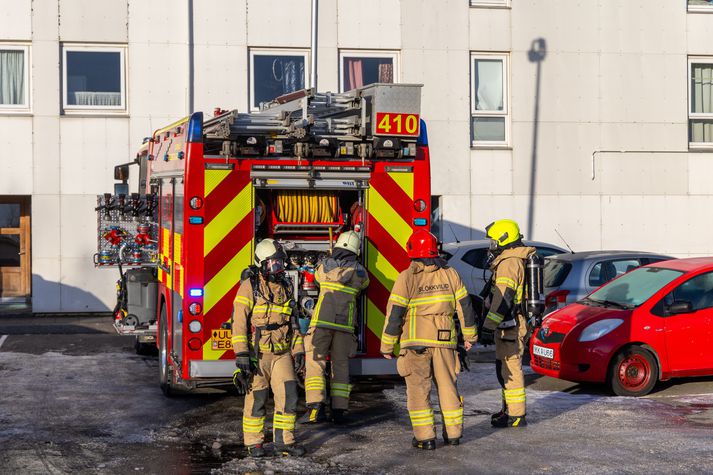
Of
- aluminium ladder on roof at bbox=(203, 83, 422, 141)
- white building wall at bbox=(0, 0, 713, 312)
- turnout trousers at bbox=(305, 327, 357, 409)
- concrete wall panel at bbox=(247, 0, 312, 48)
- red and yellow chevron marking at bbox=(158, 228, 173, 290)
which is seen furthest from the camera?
concrete wall panel at bbox=(247, 0, 312, 48)

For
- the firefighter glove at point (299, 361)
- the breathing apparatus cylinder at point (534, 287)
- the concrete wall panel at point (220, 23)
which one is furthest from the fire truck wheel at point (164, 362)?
the concrete wall panel at point (220, 23)

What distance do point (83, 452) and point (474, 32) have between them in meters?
13.6

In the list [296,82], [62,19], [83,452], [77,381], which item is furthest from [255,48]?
[83,452]

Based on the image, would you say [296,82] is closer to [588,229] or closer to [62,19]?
[62,19]

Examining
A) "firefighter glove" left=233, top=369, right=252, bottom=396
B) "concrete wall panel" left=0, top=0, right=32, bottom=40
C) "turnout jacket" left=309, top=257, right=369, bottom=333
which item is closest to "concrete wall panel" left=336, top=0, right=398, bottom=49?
"concrete wall panel" left=0, top=0, right=32, bottom=40

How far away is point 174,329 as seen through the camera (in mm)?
10430

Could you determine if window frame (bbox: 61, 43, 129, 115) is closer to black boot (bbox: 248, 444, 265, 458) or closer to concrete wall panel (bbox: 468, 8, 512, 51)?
concrete wall panel (bbox: 468, 8, 512, 51)

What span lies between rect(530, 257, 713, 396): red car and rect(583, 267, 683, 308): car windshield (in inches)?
1.8

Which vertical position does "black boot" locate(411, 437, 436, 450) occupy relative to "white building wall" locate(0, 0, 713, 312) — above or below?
below

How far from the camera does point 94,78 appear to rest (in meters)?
19.4

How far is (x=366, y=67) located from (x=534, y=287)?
11354 mm

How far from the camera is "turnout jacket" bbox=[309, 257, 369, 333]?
9633mm

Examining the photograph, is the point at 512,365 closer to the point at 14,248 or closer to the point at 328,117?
the point at 328,117

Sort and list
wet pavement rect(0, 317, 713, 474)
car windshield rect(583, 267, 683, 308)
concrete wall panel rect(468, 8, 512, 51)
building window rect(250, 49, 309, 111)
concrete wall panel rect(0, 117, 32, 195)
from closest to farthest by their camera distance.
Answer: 1. wet pavement rect(0, 317, 713, 474)
2. car windshield rect(583, 267, 683, 308)
3. concrete wall panel rect(0, 117, 32, 195)
4. building window rect(250, 49, 309, 111)
5. concrete wall panel rect(468, 8, 512, 51)
